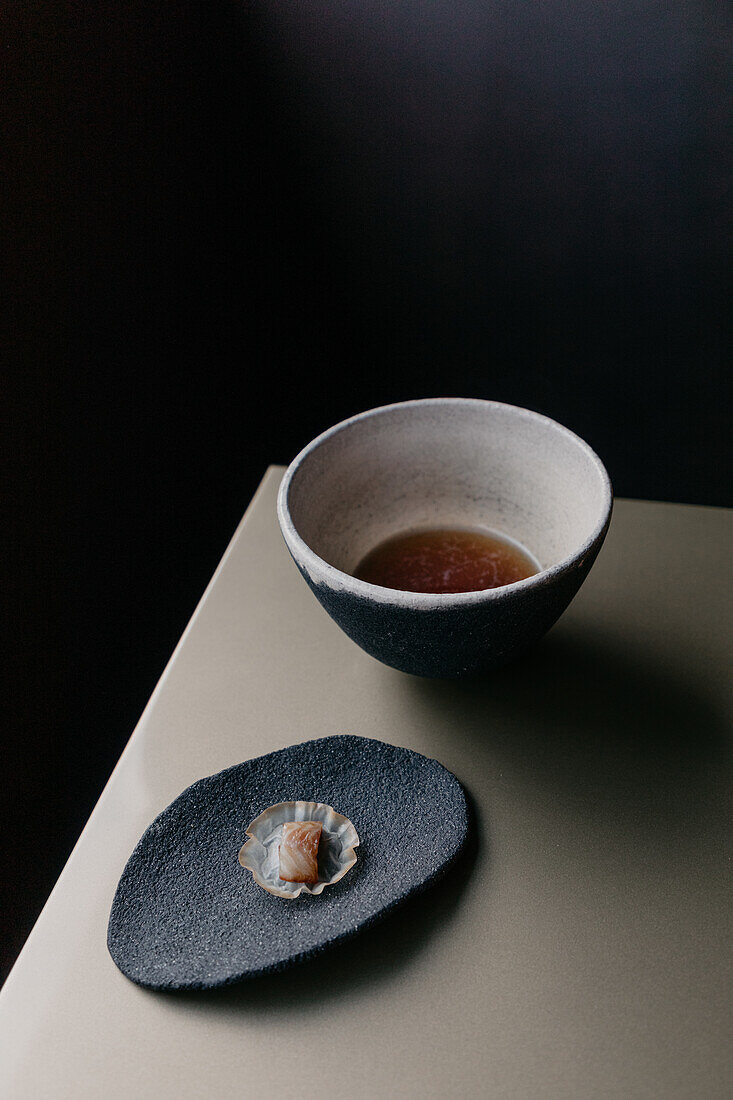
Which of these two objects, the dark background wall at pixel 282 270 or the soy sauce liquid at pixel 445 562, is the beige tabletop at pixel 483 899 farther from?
the dark background wall at pixel 282 270

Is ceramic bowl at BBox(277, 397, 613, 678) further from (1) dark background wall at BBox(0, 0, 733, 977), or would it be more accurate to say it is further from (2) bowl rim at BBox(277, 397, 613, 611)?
(1) dark background wall at BBox(0, 0, 733, 977)

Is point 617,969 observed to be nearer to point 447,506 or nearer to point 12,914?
point 447,506

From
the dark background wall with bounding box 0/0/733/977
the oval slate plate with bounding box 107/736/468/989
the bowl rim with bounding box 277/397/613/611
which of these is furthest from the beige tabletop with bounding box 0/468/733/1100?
the dark background wall with bounding box 0/0/733/977

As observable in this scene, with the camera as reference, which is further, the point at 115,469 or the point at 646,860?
the point at 115,469

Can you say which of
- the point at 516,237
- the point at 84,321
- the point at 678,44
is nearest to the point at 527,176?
the point at 516,237

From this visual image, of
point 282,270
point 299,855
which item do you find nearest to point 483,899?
point 299,855

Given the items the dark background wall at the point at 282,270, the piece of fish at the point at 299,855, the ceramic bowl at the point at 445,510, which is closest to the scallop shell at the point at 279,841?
the piece of fish at the point at 299,855
